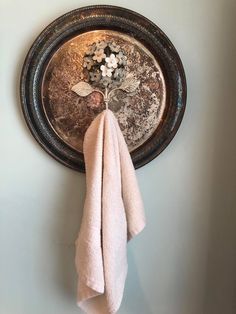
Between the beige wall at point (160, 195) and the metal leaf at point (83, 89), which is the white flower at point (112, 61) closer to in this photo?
the metal leaf at point (83, 89)

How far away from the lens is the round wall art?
127cm

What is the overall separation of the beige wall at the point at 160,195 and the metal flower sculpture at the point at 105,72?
179 mm

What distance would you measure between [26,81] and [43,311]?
835 millimetres

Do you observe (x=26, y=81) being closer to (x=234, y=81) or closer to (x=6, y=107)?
(x=6, y=107)

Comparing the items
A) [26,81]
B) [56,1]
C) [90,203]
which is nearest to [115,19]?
[56,1]

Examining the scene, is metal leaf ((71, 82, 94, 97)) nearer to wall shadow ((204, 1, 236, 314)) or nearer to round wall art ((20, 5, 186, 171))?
round wall art ((20, 5, 186, 171))

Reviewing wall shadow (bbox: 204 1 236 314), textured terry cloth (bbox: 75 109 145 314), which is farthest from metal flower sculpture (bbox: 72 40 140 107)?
wall shadow (bbox: 204 1 236 314)

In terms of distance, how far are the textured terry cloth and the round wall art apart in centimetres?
9

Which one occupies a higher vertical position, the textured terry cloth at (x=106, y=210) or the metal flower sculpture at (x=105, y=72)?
the metal flower sculpture at (x=105, y=72)

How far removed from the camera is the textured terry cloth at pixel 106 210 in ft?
3.91

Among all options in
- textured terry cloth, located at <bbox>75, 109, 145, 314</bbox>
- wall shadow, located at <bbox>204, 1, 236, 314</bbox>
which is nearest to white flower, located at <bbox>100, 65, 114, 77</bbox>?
textured terry cloth, located at <bbox>75, 109, 145, 314</bbox>

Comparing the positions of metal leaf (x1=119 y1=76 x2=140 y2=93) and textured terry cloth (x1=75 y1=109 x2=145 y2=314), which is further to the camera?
metal leaf (x1=119 y1=76 x2=140 y2=93)

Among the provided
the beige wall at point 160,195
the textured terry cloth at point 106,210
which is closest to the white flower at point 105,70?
the textured terry cloth at point 106,210

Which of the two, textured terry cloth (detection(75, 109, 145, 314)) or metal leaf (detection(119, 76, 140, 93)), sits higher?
metal leaf (detection(119, 76, 140, 93))
